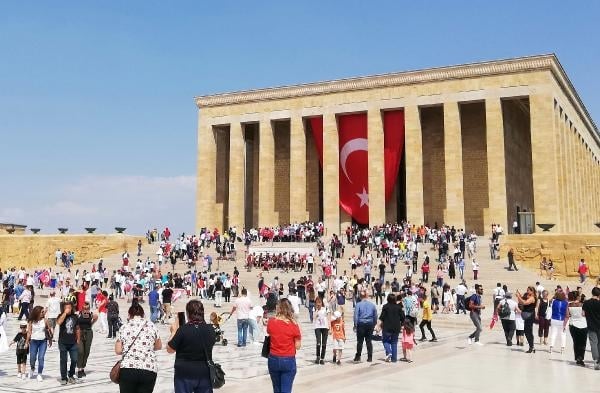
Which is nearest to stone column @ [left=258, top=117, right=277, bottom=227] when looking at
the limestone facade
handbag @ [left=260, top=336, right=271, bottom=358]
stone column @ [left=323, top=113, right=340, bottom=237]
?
the limestone facade

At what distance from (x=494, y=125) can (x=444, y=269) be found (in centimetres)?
1344

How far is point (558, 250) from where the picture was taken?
2962 cm

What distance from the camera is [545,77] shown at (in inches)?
1411

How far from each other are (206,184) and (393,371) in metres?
36.1

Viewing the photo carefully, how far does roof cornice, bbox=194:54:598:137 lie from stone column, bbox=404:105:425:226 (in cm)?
219

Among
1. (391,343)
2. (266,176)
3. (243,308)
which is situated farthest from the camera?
A: (266,176)

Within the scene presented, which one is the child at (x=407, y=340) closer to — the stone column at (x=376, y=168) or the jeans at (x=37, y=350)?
the jeans at (x=37, y=350)

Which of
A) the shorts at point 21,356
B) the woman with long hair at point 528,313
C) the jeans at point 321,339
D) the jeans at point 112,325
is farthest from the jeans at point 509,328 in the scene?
the shorts at point 21,356

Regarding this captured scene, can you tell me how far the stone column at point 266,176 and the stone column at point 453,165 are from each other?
12465 millimetres

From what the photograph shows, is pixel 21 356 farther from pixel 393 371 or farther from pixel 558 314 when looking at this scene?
pixel 558 314

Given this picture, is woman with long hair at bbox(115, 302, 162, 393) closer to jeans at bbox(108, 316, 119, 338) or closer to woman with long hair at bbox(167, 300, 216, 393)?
woman with long hair at bbox(167, 300, 216, 393)

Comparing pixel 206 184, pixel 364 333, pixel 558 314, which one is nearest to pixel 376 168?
pixel 206 184

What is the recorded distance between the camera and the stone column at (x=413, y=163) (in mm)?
38844

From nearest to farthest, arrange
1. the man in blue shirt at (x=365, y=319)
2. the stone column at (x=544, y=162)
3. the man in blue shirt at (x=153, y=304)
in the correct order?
the man in blue shirt at (x=365, y=319)
the man in blue shirt at (x=153, y=304)
the stone column at (x=544, y=162)
